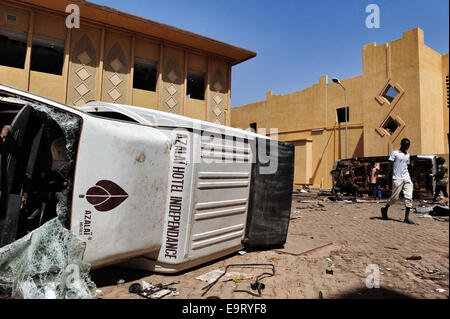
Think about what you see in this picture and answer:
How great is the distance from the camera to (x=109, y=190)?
223cm

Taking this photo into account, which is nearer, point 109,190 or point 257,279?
point 109,190

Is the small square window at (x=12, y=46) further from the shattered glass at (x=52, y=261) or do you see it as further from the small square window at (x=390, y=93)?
the small square window at (x=390, y=93)

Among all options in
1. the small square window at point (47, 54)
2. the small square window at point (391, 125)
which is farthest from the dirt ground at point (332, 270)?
the small square window at point (391, 125)

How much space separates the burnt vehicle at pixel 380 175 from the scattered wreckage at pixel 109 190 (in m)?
10.3

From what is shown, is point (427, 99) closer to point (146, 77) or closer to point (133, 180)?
point (146, 77)

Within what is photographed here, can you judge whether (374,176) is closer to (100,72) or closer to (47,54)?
(100,72)

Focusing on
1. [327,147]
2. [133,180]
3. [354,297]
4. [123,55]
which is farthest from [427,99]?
[133,180]

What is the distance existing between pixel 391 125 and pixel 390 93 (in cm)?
166

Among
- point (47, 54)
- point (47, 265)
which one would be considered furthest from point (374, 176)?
point (47, 54)

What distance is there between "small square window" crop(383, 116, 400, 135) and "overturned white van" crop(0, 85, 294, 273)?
13828 mm

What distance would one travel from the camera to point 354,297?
2291mm

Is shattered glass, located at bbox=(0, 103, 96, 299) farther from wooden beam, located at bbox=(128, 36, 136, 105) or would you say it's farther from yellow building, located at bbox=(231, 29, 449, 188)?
yellow building, located at bbox=(231, 29, 449, 188)

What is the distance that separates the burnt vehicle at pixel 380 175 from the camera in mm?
10500

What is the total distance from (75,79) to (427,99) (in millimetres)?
15216
